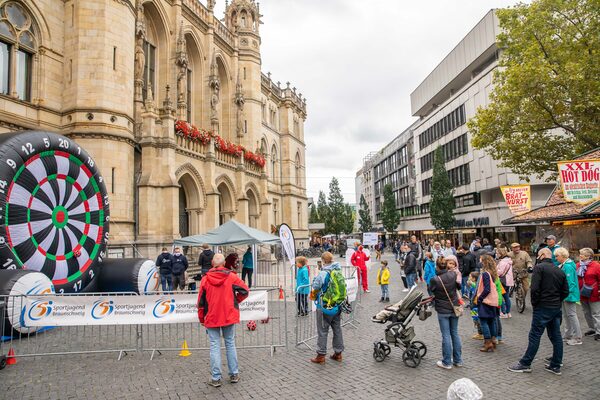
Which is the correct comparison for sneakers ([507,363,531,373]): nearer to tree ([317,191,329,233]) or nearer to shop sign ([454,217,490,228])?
shop sign ([454,217,490,228])

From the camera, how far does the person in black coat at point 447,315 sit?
248 inches

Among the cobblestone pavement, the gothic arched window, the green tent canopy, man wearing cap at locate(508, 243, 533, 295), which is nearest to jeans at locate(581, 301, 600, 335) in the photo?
the cobblestone pavement

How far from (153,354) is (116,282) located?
4.58 metres

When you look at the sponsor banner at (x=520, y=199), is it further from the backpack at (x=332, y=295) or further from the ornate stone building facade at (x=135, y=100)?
the ornate stone building facade at (x=135, y=100)

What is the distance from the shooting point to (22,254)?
8555 mm

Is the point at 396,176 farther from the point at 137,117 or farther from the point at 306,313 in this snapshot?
the point at 306,313

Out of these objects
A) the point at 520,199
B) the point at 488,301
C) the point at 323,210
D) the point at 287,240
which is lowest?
the point at 488,301

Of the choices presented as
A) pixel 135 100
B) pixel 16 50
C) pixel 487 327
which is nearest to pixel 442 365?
pixel 487 327

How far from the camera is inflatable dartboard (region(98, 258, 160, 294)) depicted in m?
10.8

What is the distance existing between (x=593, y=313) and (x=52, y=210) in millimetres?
11921

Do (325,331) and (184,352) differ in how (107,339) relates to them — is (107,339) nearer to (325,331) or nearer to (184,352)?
(184,352)

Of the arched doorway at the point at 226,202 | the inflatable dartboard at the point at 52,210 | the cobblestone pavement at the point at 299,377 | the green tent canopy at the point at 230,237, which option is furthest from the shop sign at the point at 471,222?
the inflatable dartboard at the point at 52,210

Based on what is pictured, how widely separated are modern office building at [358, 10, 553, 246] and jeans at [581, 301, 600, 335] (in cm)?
2672

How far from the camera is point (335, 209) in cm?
6556
